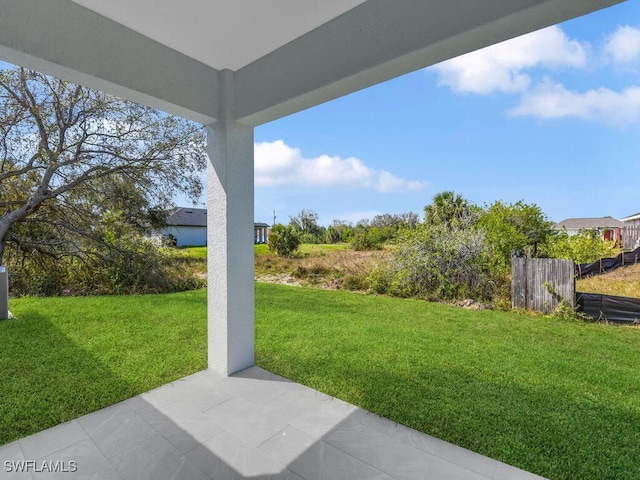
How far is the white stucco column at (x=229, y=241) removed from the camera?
9.72ft

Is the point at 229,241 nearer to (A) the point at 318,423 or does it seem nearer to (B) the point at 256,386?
(B) the point at 256,386

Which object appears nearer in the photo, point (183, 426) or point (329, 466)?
point (329, 466)

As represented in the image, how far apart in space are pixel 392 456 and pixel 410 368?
1.49 m

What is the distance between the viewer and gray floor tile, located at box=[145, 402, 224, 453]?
6.91ft

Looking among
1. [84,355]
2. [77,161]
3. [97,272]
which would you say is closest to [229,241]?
[84,355]

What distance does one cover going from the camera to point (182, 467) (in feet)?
6.13

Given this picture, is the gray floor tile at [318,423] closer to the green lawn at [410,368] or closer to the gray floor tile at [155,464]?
the green lawn at [410,368]

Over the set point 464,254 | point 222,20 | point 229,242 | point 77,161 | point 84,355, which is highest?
point 77,161

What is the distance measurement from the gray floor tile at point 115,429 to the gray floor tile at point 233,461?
1.54ft

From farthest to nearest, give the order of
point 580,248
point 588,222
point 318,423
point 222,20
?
point 588,222 < point 580,248 < point 318,423 < point 222,20

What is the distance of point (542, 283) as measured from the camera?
588 centimetres

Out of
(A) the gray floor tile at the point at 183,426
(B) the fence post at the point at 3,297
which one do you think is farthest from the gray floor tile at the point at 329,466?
(B) the fence post at the point at 3,297

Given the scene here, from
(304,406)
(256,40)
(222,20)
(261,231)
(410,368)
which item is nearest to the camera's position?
(222,20)

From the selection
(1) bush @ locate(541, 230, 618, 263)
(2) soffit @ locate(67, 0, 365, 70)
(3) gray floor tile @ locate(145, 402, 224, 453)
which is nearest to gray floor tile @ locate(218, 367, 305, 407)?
(3) gray floor tile @ locate(145, 402, 224, 453)
